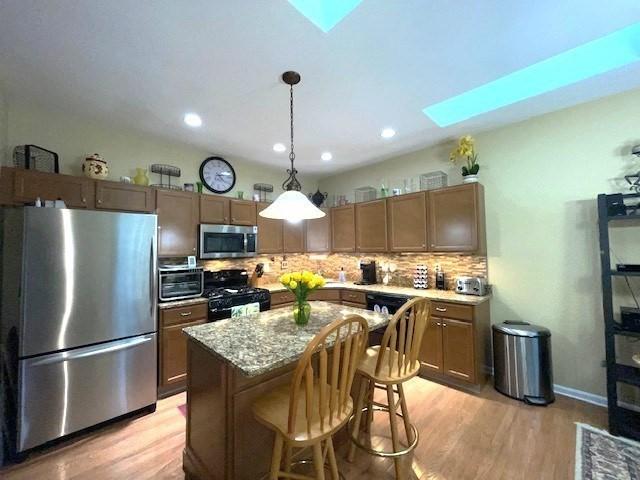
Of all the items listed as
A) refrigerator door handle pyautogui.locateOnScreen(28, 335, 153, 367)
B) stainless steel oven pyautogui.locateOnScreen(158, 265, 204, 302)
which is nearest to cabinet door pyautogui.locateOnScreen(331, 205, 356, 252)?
stainless steel oven pyautogui.locateOnScreen(158, 265, 204, 302)

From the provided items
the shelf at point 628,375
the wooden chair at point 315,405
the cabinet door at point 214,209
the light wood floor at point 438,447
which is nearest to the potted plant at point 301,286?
the wooden chair at point 315,405

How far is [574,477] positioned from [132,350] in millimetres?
3321

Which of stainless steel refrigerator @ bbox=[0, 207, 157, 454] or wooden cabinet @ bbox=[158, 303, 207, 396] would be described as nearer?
stainless steel refrigerator @ bbox=[0, 207, 157, 454]

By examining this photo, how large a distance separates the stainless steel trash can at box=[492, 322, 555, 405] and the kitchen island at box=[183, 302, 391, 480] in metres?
1.73

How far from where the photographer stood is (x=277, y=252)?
4098 millimetres

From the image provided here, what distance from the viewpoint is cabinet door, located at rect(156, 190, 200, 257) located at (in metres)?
3.00

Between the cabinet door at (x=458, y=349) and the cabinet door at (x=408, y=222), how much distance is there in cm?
98

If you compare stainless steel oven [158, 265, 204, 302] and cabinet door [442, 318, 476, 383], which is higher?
stainless steel oven [158, 265, 204, 302]

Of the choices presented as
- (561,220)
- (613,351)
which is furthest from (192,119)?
(613,351)

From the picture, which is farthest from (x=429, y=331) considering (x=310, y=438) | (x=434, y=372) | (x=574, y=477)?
(x=310, y=438)

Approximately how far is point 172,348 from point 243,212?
1821 mm

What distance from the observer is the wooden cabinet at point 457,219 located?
302 centimetres

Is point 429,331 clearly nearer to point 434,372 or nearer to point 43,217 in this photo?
point 434,372

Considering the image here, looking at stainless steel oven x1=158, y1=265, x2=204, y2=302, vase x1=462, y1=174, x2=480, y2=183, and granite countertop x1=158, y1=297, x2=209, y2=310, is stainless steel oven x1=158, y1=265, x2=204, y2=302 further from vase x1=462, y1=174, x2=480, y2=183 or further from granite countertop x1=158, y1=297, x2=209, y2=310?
vase x1=462, y1=174, x2=480, y2=183
